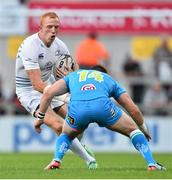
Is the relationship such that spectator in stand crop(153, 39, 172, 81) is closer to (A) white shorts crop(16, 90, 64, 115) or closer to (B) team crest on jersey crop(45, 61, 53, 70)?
(A) white shorts crop(16, 90, 64, 115)

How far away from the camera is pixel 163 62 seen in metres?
25.7

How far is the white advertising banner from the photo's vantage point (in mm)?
23609

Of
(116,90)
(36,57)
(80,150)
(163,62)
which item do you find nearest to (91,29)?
(163,62)

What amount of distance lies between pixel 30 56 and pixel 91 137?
936 centimetres

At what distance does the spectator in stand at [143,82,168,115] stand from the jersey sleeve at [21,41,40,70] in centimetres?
1015

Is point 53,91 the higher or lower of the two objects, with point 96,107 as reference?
higher

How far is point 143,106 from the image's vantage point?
2438 cm

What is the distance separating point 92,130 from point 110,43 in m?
5.93

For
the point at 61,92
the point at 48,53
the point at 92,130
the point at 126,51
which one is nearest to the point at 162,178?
the point at 61,92

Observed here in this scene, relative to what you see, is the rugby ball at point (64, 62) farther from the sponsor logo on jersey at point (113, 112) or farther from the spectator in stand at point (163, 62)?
the spectator in stand at point (163, 62)

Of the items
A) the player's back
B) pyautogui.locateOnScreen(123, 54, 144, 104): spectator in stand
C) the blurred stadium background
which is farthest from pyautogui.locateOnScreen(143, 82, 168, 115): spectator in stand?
the player's back

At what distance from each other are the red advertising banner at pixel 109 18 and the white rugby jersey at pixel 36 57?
824 centimetres

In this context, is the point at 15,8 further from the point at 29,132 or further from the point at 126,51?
the point at 126,51

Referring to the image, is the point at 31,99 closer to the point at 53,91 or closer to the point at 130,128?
the point at 53,91
